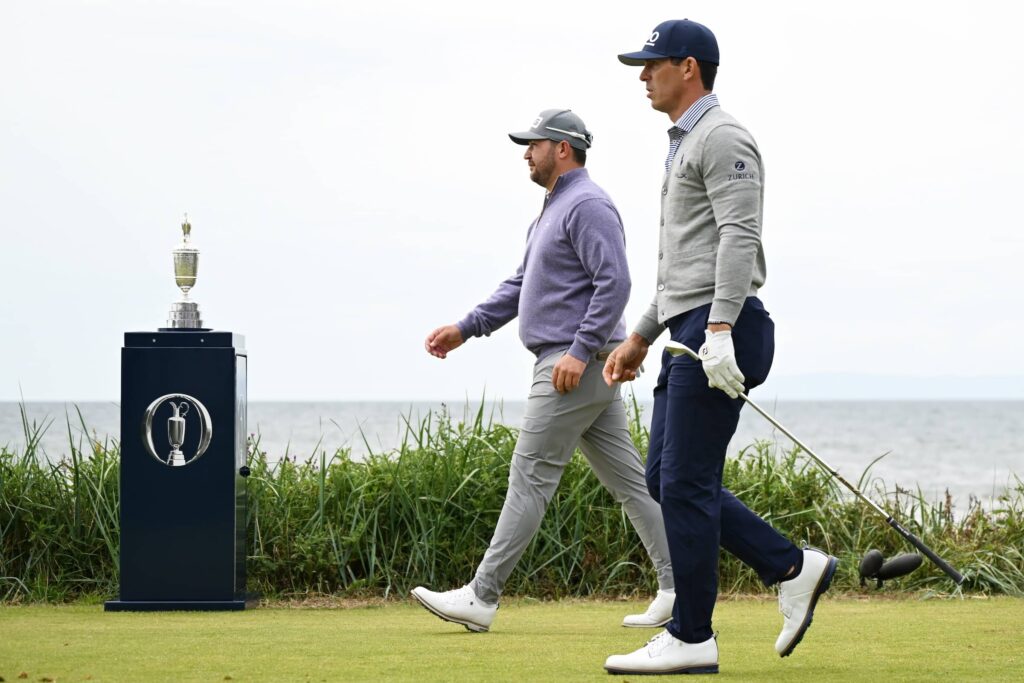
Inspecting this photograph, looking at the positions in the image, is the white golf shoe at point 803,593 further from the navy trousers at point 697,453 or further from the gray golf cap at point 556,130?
the gray golf cap at point 556,130

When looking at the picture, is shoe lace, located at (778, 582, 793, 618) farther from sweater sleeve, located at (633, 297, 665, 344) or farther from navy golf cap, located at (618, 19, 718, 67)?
navy golf cap, located at (618, 19, 718, 67)

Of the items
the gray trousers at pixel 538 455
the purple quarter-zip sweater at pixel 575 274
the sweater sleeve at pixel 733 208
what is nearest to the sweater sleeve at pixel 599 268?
the purple quarter-zip sweater at pixel 575 274

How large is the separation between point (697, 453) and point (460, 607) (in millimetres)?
1461

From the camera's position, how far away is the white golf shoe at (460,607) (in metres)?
5.08

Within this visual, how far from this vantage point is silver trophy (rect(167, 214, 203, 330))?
629cm

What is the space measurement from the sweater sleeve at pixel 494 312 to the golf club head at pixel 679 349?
1850 mm

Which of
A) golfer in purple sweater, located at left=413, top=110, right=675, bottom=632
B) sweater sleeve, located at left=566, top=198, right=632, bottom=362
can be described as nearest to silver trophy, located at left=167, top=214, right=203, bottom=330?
golfer in purple sweater, located at left=413, top=110, right=675, bottom=632

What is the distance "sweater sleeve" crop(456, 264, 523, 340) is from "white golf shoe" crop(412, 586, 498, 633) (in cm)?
120

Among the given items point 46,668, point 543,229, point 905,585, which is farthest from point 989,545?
point 46,668

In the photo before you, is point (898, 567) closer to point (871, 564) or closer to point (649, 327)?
point (871, 564)

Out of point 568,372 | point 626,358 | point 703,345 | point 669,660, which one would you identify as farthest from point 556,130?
point 669,660

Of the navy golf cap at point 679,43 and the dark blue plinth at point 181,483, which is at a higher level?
the navy golf cap at point 679,43

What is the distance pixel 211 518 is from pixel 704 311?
2.89 m

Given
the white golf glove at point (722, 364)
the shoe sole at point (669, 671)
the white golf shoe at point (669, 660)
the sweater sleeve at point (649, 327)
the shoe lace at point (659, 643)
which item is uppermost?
the sweater sleeve at point (649, 327)
